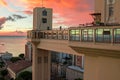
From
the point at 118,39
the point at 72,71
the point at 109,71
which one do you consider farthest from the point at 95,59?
the point at 72,71

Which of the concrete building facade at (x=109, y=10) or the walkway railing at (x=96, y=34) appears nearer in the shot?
the walkway railing at (x=96, y=34)

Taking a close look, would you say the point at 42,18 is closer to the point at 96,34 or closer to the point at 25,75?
the point at 96,34

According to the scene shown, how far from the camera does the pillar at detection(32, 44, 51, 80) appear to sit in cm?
2729

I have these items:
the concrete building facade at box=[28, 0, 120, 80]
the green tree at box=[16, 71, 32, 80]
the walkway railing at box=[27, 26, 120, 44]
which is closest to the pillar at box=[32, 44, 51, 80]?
the concrete building facade at box=[28, 0, 120, 80]

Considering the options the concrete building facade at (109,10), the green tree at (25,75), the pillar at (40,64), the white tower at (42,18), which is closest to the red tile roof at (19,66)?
the green tree at (25,75)

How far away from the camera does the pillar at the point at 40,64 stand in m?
27.3

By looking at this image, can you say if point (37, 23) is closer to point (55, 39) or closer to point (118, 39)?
point (55, 39)

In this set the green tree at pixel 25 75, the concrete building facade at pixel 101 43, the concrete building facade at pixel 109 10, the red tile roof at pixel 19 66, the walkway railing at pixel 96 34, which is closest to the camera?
the walkway railing at pixel 96 34

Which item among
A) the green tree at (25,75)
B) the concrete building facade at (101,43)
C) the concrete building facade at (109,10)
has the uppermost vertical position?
the concrete building facade at (109,10)

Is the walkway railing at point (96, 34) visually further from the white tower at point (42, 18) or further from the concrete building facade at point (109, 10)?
the white tower at point (42, 18)

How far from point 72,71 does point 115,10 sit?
43456 mm

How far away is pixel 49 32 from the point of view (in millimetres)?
23938

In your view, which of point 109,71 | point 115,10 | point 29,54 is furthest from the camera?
point 29,54

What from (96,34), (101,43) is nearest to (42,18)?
(96,34)
